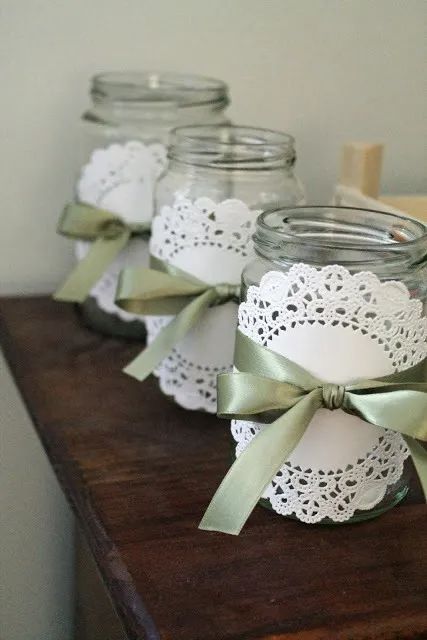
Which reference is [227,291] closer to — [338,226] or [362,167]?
[338,226]

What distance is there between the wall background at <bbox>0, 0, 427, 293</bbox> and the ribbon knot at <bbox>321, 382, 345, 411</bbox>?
45 cm

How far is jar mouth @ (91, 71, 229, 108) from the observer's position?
0.72 m

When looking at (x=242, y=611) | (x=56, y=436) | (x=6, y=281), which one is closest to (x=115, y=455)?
(x=56, y=436)

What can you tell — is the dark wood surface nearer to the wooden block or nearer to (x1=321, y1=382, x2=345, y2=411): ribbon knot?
(x1=321, y1=382, x2=345, y2=411): ribbon knot

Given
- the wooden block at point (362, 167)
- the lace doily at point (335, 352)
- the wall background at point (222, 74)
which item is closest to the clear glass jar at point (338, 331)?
the lace doily at point (335, 352)

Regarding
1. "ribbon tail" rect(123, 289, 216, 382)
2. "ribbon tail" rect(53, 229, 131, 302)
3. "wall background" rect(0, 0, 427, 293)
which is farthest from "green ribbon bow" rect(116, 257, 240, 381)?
"wall background" rect(0, 0, 427, 293)

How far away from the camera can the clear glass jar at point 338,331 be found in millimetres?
455

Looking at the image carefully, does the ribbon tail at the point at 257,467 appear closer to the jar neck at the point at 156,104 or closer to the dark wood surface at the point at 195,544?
the dark wood surface at the point at 195,544

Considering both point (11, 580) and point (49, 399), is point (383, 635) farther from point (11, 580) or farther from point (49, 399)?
point (11, 580)

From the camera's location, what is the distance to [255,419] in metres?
0.47

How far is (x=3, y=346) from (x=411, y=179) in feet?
1.56

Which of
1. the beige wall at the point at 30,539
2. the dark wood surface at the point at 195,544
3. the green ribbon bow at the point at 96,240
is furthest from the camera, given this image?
the beige wall at the point at 30,539

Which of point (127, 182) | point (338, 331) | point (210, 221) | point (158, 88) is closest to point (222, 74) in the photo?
point (158, 88)

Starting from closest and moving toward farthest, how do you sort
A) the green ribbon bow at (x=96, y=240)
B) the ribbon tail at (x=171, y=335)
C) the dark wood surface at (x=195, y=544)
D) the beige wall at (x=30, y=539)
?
the dark wood surface at (x=195, y=544) < the ribbon tail at (x=171, y=335) < the green ribbon bow at (x=96, y=240) < the beige wall at (x=30, y=539)
